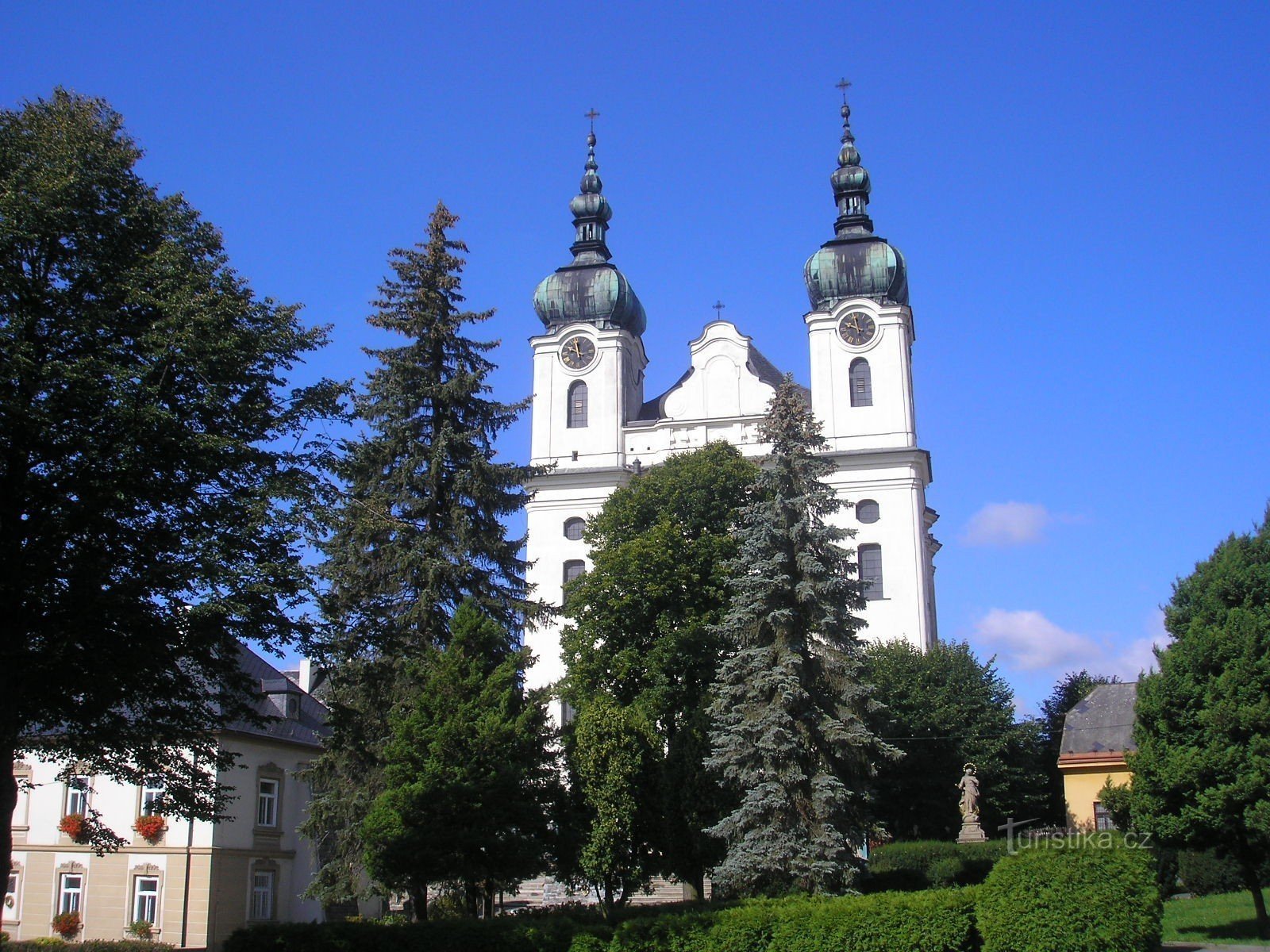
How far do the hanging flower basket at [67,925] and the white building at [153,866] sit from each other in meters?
0.25

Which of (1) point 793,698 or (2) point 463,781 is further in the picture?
(1) point 793,698

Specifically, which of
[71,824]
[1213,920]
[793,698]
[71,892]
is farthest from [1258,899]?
[71,892]

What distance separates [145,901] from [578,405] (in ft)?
84.6

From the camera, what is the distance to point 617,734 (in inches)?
898

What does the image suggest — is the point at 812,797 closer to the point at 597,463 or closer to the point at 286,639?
the point at 286,639

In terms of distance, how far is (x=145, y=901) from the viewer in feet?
93.4

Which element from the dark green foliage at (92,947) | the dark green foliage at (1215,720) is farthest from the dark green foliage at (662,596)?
the dark green foliage at (92,947)

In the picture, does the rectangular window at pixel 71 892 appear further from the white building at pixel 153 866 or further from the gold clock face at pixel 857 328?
the gold clock face at pixel 857 328

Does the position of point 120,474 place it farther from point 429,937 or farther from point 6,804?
point 429,937

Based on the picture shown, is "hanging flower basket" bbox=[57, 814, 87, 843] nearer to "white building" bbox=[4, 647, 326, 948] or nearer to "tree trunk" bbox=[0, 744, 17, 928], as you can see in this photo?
"white building" bbox=[4, 647, 326, 948]

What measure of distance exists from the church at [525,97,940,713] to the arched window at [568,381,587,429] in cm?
5

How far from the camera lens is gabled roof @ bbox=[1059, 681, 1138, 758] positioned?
115 ft

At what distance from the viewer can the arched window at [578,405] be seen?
160 ft

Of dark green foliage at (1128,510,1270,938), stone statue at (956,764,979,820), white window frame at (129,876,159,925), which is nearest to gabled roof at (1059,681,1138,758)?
stone statue at (956,764,979,820)
